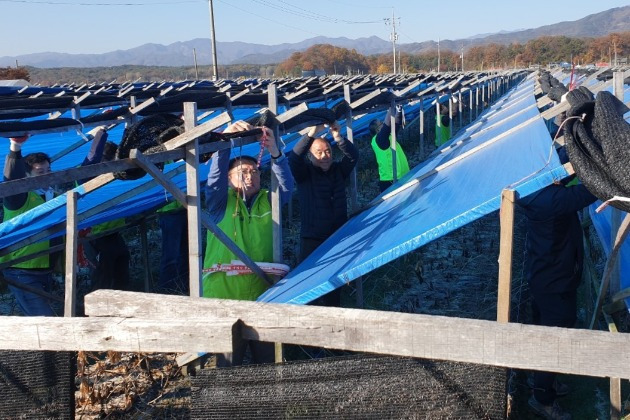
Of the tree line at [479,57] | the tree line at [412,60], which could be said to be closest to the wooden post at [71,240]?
the tree line at [412,60]

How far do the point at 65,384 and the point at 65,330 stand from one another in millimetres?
394

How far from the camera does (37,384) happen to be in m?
Result: 2.61

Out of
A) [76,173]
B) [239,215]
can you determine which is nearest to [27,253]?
[239,215]

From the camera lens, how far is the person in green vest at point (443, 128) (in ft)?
46.1

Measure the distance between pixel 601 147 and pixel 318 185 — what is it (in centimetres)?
291

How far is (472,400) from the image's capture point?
2.20m

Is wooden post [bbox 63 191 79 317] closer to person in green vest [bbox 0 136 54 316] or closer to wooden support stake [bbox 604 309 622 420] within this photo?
person in green vest [bbox 0 136 54 316]

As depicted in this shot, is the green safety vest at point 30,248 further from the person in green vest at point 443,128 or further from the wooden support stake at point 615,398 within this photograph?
the person in green vest at point 443,128

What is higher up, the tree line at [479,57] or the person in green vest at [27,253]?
the tree line at [479,57]

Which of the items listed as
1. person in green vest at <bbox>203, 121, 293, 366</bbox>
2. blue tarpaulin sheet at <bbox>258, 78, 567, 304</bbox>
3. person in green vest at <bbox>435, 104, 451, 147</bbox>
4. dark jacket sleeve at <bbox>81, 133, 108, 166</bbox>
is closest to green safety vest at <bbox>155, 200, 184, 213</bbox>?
dark jacket sleeve at <bbox>81, 133, 108, 166</bbox>

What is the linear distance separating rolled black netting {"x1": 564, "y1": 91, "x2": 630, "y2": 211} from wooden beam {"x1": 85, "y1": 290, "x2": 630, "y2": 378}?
2.51 ft

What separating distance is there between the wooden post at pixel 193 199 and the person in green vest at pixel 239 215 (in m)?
0.51

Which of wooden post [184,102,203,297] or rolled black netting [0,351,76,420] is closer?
rolled black netting [0,351,76,420]

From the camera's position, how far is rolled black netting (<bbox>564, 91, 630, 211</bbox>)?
8.16 ft
